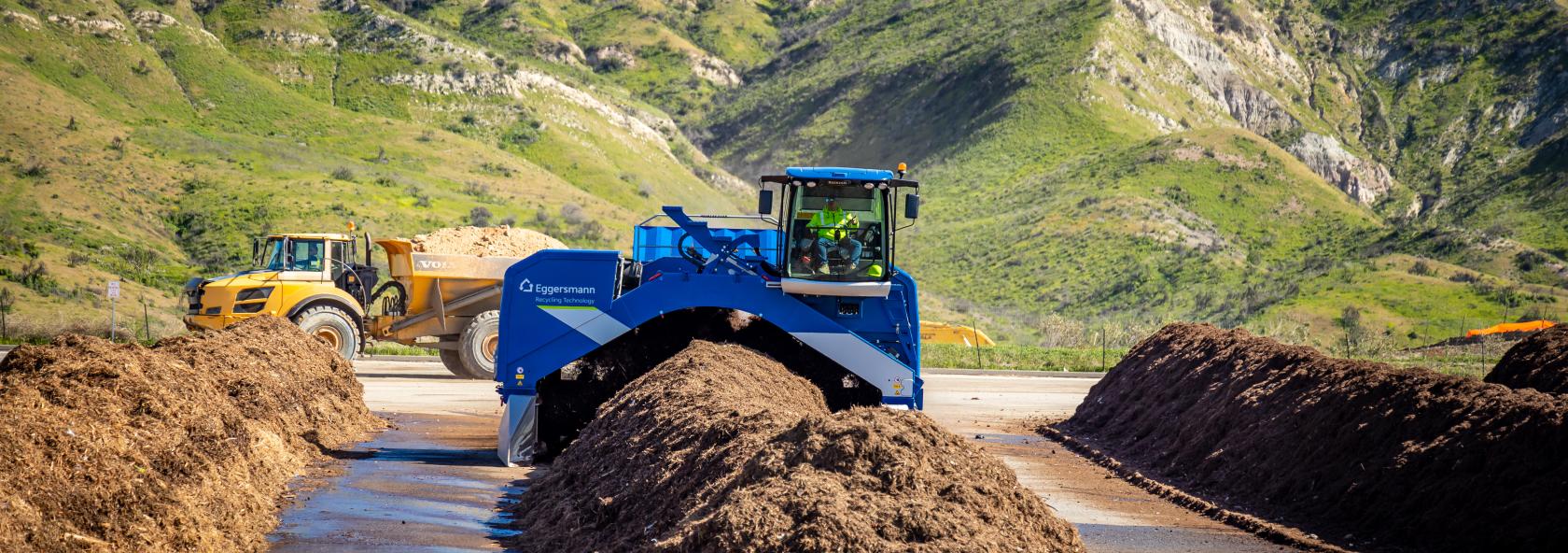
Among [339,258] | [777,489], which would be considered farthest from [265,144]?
[777,489]

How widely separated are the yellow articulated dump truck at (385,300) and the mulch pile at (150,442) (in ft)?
27.1

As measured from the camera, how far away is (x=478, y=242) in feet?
90.4

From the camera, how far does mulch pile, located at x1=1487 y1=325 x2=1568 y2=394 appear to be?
17.3 metres

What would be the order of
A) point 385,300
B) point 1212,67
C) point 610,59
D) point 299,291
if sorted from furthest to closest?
point 610,59, point 1212,67, point 385,300, point 299,291

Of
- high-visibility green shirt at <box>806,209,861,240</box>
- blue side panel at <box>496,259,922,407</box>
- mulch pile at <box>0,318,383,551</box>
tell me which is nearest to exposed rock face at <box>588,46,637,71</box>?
mulch pile at <box>0,318,383,551</box>

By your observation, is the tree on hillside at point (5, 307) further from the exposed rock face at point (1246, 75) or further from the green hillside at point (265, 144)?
the exposed rock face at point (1246, 75)

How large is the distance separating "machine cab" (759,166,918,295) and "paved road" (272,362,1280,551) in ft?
10.3

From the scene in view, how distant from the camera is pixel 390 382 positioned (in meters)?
26.4

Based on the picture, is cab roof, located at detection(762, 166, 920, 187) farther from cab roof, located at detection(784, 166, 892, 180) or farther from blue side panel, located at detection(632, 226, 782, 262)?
blue side panel, located at detection(632, 226, 782, 262)

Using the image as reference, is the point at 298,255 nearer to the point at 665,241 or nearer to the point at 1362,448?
the point at 665,241

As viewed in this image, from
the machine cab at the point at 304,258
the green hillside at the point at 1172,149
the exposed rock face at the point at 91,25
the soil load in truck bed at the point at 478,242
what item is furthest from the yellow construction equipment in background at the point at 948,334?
the exposed rock face at the point at 91,25

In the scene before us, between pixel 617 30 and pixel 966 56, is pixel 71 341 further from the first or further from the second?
pixel 617 30

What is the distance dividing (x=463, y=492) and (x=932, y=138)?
100584mm

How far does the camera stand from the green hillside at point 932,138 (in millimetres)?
62844
